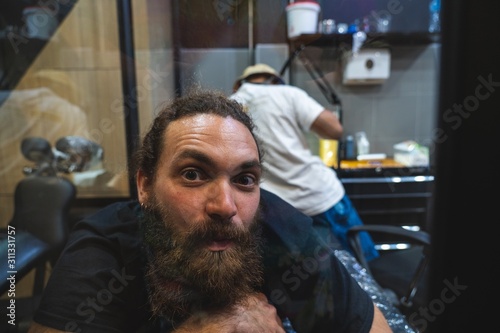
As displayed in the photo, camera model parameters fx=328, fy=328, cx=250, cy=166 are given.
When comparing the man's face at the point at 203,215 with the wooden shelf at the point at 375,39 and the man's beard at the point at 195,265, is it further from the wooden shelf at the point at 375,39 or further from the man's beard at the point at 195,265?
the wooden shelf at the point at 375,39

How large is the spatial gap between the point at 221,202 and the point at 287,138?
393mm

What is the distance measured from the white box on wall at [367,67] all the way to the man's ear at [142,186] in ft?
2.12

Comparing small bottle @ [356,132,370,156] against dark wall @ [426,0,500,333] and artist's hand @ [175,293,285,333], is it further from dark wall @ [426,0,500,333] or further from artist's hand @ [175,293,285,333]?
dark wall @ [426,0,500,333]

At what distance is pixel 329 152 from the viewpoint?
1084 millimetres

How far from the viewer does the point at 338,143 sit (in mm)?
1142

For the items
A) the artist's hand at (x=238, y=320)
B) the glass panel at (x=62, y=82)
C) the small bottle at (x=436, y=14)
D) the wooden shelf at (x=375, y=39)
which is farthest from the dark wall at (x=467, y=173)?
the glass panel at (x=62, y=82)

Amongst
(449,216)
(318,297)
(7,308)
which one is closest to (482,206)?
(449,216)

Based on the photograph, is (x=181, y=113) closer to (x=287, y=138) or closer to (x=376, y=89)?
(x=287, y=138)

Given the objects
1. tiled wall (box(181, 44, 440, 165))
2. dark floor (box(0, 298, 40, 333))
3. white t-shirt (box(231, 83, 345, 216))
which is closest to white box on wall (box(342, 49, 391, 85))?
tiled wall (box(181, 44, 440, 165))

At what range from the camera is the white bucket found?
26.4 inches

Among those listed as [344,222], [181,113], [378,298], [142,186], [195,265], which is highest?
[181,113]

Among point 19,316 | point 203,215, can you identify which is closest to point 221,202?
point 203,215

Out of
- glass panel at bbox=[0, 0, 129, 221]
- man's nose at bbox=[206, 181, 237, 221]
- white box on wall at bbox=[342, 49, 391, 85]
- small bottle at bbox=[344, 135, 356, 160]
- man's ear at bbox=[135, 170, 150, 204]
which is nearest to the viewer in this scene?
man's nose at bbox=[206, 181, 237, 221]

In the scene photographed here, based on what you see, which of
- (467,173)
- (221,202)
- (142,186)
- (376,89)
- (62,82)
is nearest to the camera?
(467,173)
